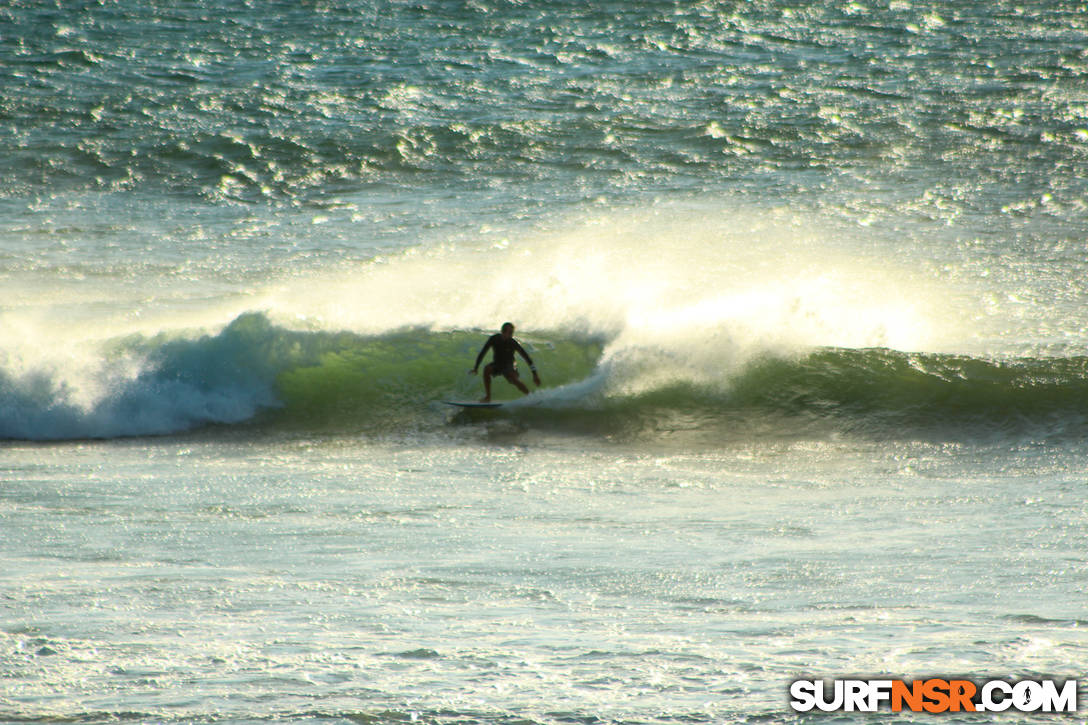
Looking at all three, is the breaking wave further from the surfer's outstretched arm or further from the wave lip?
the surfer's outstretched arm

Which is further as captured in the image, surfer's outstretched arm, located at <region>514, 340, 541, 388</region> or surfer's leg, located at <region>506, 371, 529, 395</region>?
surfer's leg, located at <region>506, 371, 529, 395</region>

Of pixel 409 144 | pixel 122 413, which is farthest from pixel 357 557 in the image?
pixel 409 144

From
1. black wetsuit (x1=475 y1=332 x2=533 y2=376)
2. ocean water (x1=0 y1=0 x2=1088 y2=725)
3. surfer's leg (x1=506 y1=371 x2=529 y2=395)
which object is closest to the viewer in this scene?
ocean water (x1=0 y1=0 x2=1088 y2=725)

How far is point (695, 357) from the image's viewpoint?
15.0 m

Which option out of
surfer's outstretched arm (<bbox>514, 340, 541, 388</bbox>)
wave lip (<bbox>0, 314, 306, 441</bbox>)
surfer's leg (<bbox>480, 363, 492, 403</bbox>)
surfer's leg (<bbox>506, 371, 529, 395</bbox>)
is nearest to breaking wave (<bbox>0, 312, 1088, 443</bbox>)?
wave lip (<bbox>0, 314, 306, 441</bbox>)

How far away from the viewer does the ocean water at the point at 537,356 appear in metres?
6.25

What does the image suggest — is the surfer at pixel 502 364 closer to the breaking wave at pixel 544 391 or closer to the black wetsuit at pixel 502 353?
the black wetsuit at pixel 502 353

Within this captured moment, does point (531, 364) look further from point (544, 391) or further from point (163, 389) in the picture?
point (163, 389)

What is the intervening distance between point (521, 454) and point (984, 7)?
31783 mm

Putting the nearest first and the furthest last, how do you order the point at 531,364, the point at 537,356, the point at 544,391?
1. the point at 531,364
2. the point at 544,391
3. the point at 537,356

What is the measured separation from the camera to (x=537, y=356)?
1568 cm

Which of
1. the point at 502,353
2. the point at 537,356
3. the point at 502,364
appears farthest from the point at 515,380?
the point at 537,356

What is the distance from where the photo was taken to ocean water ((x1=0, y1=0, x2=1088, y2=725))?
6.25m

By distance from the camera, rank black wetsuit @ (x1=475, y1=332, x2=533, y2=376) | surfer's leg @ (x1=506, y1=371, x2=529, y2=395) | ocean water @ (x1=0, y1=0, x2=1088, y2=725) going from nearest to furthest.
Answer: ocean water @ (x1=0, y1=0, x2=1088, y2=725) < black wetsuit @ (x1=475, y1=332, x2=533, y2=376) < surfer's leg @ (x1=506, y1=371, x2=529, y2=395)
